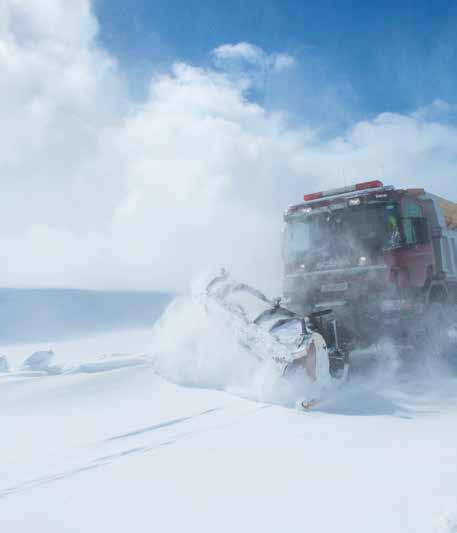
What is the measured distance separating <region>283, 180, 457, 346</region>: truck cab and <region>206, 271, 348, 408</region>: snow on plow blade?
82cm

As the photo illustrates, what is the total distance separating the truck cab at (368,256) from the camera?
6.61 meters

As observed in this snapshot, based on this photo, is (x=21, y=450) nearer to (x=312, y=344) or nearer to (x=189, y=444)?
(x=189, y=444)

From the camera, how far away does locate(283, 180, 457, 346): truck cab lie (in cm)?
661

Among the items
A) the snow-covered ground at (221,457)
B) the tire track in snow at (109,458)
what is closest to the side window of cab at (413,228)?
the snow-covered ground at (221,457)

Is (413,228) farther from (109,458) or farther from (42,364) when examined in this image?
(42,364)

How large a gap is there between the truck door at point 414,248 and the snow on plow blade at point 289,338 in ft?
5.07

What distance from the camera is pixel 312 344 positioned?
507cm

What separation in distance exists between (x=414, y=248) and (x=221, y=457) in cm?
483

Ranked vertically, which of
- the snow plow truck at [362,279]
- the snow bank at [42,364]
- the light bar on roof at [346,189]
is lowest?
the snow bank at [42,364]

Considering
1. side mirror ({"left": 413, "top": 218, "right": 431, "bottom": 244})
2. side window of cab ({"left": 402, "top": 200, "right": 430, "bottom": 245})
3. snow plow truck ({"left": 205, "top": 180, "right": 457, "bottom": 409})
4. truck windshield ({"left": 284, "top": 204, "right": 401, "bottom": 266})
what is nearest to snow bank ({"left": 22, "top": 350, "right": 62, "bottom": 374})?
snow plow truck ({"left": 205, "top": 180, "right": 457, "bottom": 409})

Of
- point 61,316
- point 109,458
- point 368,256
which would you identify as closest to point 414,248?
point 368,256

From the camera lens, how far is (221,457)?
329 cm

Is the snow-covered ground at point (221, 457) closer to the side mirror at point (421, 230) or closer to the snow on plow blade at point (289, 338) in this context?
the snow on plow blade at point (289, 338)

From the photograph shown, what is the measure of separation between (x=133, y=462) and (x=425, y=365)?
5.03 meters
